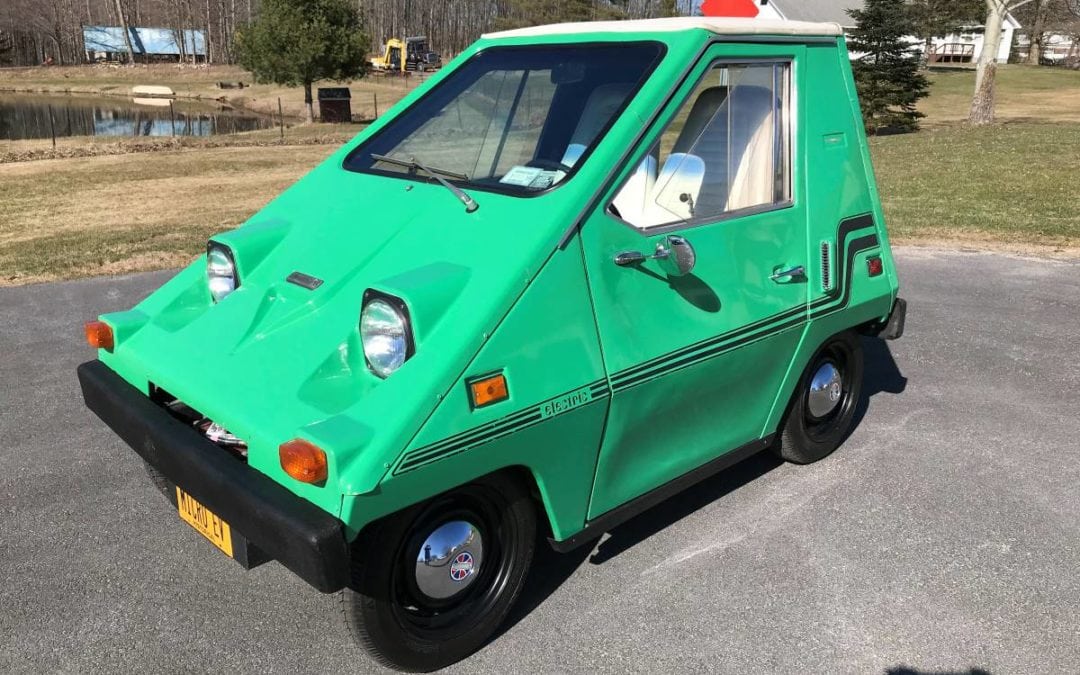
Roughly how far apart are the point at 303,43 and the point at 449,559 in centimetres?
3123

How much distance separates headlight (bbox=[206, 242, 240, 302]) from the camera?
327 centimetres

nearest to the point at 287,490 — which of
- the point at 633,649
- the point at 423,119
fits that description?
the point at 633,649

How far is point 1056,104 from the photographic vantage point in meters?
33.8

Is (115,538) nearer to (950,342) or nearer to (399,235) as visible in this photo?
(399,235)

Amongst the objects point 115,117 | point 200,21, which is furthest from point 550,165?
point 200,21

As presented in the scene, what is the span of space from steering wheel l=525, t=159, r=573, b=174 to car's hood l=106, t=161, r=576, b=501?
26 cm

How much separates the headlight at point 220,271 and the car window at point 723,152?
62.9 inches

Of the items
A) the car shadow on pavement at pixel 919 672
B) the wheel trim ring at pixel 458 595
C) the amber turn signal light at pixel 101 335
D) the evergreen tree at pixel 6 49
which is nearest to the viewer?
the wheel trim ring at pixel 458 595

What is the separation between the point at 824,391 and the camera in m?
4.23

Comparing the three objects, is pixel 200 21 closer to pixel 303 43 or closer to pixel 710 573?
pixel 303 43

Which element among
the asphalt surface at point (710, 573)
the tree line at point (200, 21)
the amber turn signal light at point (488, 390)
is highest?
the tree line at point (200, 21)

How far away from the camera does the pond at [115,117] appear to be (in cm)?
2616

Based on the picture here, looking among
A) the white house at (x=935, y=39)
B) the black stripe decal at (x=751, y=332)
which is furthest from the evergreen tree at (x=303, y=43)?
the black stripe decal at (x=751, y=332)

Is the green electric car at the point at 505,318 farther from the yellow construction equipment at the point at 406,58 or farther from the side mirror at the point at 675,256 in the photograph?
the yellow construction equipment at the point at 406,58
